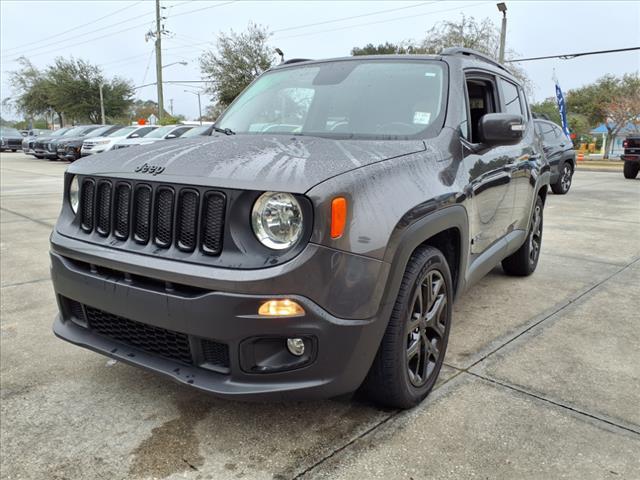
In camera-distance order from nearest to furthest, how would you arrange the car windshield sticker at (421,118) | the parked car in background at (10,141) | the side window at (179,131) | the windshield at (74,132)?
the car windshield sticker at (421,118)
the side window at (179,131)
the windshield at (74,132)
the parked car in background at (10,141)

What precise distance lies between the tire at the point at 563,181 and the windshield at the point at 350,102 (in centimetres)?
973

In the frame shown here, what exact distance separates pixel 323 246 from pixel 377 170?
45cm

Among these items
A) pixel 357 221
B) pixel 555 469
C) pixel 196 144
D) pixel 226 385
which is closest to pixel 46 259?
pixel 196 144

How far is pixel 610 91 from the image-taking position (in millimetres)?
44375

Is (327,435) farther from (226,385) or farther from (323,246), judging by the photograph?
(323,246)

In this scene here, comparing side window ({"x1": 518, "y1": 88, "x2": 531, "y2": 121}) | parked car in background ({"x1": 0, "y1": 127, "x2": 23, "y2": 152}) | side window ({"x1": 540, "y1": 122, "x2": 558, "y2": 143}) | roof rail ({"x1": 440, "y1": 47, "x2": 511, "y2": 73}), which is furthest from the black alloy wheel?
parked car in background ({"x1": 0, "y1": 127, "x2": 23, "y2": 152})

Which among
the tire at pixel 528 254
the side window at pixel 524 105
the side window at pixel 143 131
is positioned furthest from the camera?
the side window at pixel 143 131

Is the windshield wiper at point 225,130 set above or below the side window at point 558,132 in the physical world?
above

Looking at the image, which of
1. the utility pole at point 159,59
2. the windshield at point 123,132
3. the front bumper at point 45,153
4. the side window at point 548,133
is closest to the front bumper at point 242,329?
the side window at point 548,133

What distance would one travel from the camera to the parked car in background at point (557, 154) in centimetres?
1125

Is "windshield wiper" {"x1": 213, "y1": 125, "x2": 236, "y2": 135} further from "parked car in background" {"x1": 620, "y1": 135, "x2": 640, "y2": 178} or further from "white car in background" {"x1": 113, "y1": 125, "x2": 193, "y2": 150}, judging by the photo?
"parked car in background" {"x1": 620, "y1": 135, "x2": 640, "y2": 178}

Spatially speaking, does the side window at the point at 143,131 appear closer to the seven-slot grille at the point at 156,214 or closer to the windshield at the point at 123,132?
the windshield at the point at 123,132

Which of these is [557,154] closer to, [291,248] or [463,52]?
[463,52]

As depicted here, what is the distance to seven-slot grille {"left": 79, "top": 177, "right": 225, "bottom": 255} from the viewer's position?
6.88ft
